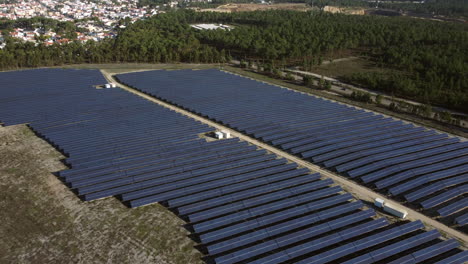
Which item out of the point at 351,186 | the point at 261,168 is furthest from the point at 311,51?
the point at 351,186

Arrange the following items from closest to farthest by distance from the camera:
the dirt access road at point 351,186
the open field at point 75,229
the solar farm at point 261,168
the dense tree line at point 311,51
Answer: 1. the open field at point 75,229
2. the solar farm at point 261,168
3. the dirt access road at point 351,186
4. the dense tree line at point 311,51

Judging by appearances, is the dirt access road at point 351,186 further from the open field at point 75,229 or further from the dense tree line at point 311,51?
the dense tree line at point 311,51

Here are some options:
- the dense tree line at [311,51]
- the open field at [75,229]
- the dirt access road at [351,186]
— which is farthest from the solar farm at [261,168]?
the dense tree line at [311,51]

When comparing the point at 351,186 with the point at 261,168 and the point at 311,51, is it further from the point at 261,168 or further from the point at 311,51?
the point at 311,51

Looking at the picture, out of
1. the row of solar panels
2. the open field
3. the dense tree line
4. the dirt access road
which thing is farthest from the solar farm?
the dense tree line

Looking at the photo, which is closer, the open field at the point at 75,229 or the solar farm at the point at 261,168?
the open field at the point at 75,229

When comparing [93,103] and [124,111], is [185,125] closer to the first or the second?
[124,111]

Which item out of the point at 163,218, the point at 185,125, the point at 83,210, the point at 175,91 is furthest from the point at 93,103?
the point at 163,218

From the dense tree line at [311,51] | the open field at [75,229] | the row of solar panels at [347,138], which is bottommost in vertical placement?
the open field at [75,229]
